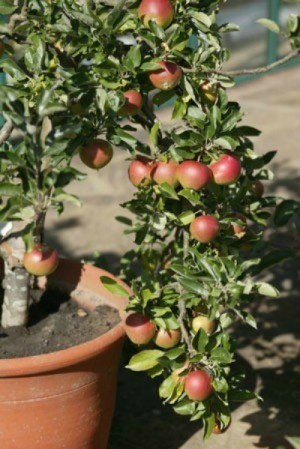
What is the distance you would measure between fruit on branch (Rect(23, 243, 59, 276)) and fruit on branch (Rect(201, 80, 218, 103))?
1.98 ft

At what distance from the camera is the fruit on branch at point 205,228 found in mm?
2195

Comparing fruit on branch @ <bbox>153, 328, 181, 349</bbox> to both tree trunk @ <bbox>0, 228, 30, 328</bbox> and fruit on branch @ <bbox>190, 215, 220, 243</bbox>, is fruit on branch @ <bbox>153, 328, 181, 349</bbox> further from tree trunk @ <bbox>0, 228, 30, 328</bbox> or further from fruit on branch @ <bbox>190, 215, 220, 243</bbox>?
tree trunk @ <bbox>0, 228, 30, 328</bbox>

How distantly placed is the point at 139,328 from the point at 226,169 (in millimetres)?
494

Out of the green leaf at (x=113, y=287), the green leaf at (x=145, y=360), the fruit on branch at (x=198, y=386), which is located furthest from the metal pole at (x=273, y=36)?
the fruit on branch at (x=198, y=386)

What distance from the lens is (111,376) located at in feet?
8.12

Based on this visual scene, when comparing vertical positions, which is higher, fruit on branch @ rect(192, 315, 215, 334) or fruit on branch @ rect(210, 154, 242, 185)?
fruit on branch @ rect(210, 154, 242, 185)

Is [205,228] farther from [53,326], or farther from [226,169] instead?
[53,326]

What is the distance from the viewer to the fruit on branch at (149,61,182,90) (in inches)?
82.6

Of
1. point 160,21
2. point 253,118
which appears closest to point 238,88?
point 253,118

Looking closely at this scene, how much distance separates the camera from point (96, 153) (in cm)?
214

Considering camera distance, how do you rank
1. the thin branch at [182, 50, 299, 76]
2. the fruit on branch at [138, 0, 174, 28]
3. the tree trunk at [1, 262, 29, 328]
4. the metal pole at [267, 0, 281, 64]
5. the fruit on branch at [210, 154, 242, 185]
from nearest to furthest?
the thin branch at [182, 50, 299, 76] < the fruit on branch at [138, 0, 174, 28] < the fruit on branch at [210, 154, 242, 185] < the tree trunk at [1, 262, 29, 328] < the metal pole at [267, 0, 281, 64]

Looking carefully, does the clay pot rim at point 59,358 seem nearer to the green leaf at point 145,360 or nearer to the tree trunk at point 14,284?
the green leaf at point 145,360

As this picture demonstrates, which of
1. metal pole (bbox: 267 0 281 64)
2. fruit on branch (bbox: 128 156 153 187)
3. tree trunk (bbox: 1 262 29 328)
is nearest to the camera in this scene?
fruit on branch (bbox: 128 156 153 187)


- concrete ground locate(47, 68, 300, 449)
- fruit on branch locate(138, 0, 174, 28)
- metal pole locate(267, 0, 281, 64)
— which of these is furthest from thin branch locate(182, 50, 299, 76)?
metal pole locate(267, 0, 281, 64)
